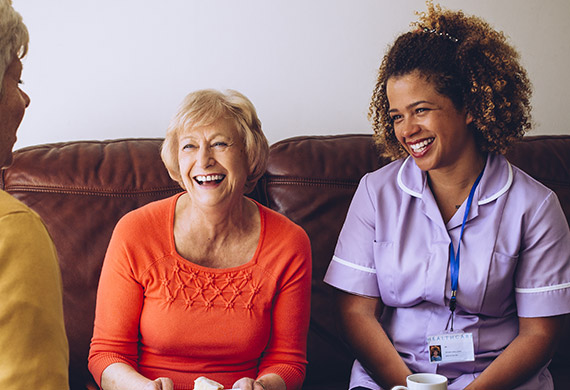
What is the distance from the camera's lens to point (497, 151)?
1.88 metres

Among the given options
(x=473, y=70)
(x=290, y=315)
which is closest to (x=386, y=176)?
(x=473, y=70)

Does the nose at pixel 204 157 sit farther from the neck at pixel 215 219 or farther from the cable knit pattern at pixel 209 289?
the cable knit pattern at pixel 209 289

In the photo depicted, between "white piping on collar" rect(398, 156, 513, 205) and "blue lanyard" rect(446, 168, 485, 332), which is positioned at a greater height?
"white piping on collar" rect(398, 156, 513, 205)

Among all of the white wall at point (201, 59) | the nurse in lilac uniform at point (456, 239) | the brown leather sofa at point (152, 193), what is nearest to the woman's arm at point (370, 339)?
the nurse in lilac uniform at point (456, 239)

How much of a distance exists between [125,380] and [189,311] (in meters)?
0.23

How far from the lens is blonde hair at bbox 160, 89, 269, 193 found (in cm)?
176

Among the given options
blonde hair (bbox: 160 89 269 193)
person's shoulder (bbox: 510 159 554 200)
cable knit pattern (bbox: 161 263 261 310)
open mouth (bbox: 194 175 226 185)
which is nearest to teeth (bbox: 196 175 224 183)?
open mouth (bbox: 194 175 226 185)

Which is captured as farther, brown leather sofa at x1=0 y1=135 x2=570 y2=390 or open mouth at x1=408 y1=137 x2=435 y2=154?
brown leather sofa at x1=0 y1=135 x2=570 y2=390

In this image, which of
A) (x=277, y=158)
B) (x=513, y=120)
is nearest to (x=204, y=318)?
(x=277, y=158)

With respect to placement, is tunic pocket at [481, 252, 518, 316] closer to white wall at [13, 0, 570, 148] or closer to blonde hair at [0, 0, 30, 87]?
white wall at [13, 0, 570, 148]

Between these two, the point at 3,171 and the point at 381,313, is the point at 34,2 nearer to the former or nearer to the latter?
the point at 3,171

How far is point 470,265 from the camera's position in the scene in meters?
1.78

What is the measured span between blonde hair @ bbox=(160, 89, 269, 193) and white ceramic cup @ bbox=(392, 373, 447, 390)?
0.76m

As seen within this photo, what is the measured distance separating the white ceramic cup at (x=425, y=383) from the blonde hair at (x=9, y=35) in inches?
34.8
